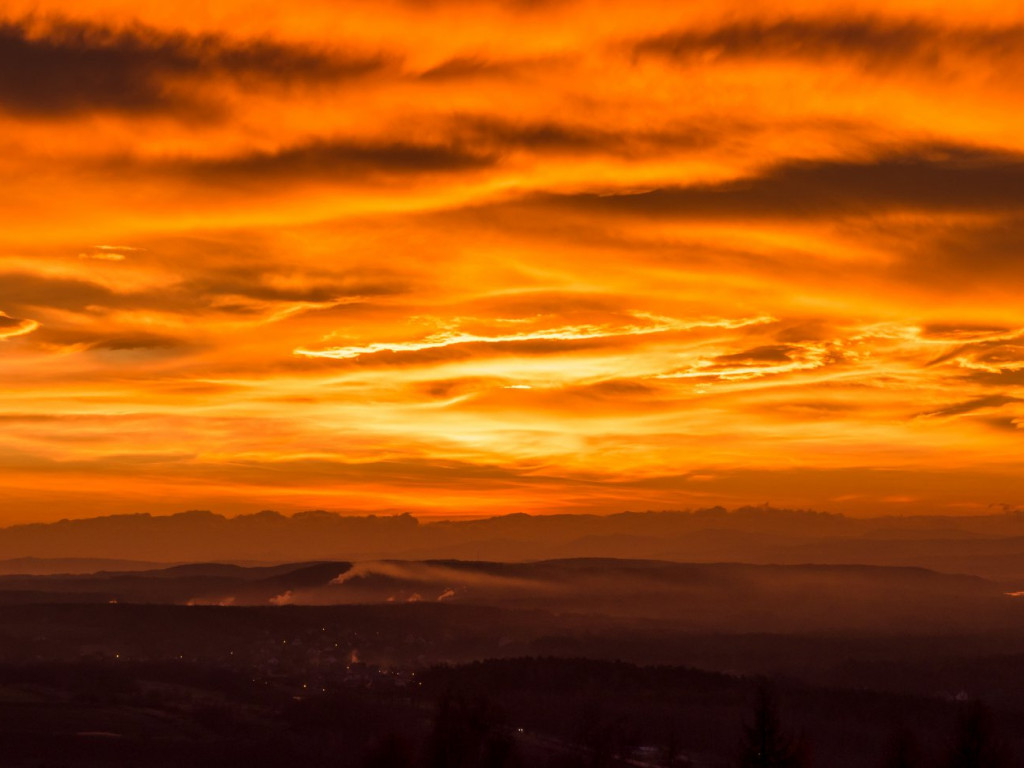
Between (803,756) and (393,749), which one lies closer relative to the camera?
(803,756)

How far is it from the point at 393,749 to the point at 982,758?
3477 inches

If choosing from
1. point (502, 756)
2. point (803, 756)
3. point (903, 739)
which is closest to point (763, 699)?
point (803, 756)

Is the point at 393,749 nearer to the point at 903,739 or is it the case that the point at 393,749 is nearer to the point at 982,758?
the point at 903,739

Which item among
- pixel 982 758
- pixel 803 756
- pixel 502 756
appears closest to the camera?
pixel 982 758

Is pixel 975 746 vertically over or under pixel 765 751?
over

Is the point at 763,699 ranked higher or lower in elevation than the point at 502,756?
higher

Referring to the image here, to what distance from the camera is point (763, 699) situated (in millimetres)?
146625

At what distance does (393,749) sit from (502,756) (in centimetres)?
1671

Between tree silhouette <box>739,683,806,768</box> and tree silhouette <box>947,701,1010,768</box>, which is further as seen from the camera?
tree silhouette <box>739,683,806,768</box>

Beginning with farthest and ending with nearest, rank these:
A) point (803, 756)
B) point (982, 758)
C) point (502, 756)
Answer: point (502, 756) → point (803, 756) → point (982, 758)

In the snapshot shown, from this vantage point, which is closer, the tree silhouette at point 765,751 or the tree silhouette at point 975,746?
the tree silhouette at point 975,746

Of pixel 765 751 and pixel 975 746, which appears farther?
pixel 765 751

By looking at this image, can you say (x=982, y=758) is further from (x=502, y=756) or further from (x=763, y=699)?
(x=502, y=756)

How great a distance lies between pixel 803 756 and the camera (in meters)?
151
